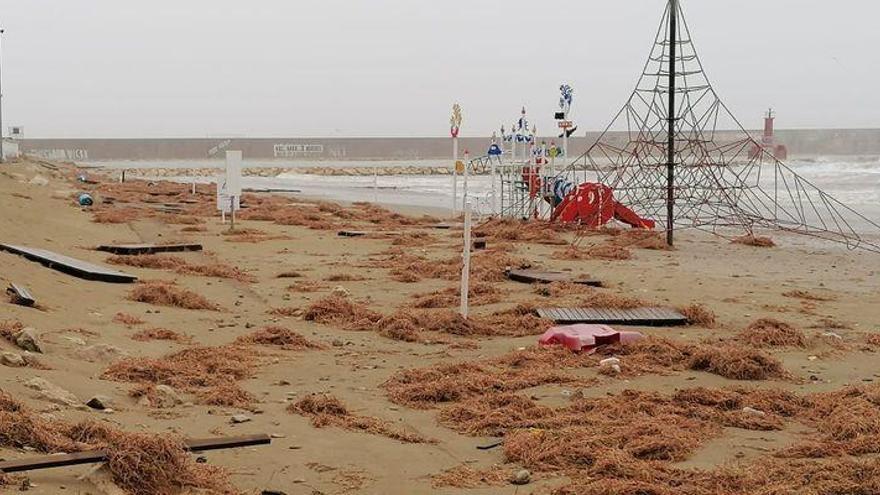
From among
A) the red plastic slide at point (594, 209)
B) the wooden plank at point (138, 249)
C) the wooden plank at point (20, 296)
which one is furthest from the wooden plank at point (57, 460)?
the red plastic slide at point (594, 209)

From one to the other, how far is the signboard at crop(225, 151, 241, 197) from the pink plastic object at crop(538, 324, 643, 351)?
48.7 feet

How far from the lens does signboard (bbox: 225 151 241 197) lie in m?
23.4

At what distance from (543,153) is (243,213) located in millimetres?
9247

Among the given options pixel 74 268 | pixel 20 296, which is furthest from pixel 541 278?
pixel 20 296

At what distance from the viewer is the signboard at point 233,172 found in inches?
920

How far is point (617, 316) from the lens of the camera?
11070 millimetres

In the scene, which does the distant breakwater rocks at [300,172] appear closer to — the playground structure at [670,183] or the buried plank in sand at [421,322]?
the playground structure at [670,183]

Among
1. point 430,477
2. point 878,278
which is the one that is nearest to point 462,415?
point 430,477

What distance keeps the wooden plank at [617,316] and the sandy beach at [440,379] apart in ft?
0.80

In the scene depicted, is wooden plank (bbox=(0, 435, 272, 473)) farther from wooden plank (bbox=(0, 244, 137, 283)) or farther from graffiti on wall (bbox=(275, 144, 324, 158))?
graffiti on wall (bbox=(275, 144, 324, 158))

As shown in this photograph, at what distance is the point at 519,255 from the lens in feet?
65.1

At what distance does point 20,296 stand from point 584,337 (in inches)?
219

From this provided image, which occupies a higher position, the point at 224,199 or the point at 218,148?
the point at 218,148

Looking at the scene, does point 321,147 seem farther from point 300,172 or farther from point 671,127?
point 671,127
